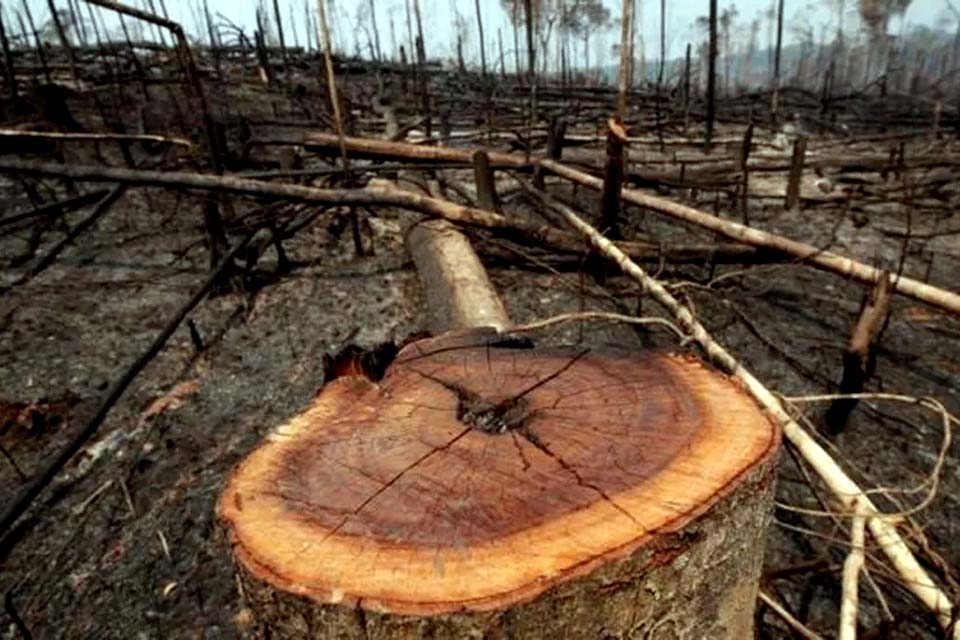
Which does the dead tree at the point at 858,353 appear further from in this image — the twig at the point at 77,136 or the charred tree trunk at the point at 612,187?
the twig at the point at 77,136

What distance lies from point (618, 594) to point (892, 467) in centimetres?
289

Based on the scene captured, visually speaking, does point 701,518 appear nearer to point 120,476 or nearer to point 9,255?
point 120,476

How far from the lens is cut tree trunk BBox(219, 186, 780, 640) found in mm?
1033

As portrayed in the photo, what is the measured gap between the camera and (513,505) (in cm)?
118

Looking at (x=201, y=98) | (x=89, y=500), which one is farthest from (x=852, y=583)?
(x=201, y=98)

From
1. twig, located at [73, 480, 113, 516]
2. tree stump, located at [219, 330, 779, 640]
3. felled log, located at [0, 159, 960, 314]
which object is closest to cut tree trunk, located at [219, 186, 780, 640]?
tree stump, located at [219, 330, 779, 640]

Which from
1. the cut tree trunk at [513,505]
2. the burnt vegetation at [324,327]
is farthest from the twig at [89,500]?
the cut tree trunk at [513,505]

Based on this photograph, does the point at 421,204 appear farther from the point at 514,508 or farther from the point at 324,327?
the point at 514,508

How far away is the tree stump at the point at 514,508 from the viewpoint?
1032 mm

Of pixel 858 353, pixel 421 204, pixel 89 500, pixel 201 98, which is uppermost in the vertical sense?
pixel 201 98

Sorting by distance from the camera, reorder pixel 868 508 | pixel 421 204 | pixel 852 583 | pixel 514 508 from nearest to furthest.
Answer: pixel 514 508, pixel 852 583, pixel 868 508, pixel 421 204

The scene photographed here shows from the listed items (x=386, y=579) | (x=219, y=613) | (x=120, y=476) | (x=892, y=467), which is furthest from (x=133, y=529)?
(x=892, y=467)

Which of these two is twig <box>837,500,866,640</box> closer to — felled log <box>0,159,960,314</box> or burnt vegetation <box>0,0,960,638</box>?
burnt vegetation <box>0,0,960,638</box>

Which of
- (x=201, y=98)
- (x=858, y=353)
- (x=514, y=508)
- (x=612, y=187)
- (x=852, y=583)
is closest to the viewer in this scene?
(x=514, y=508)
